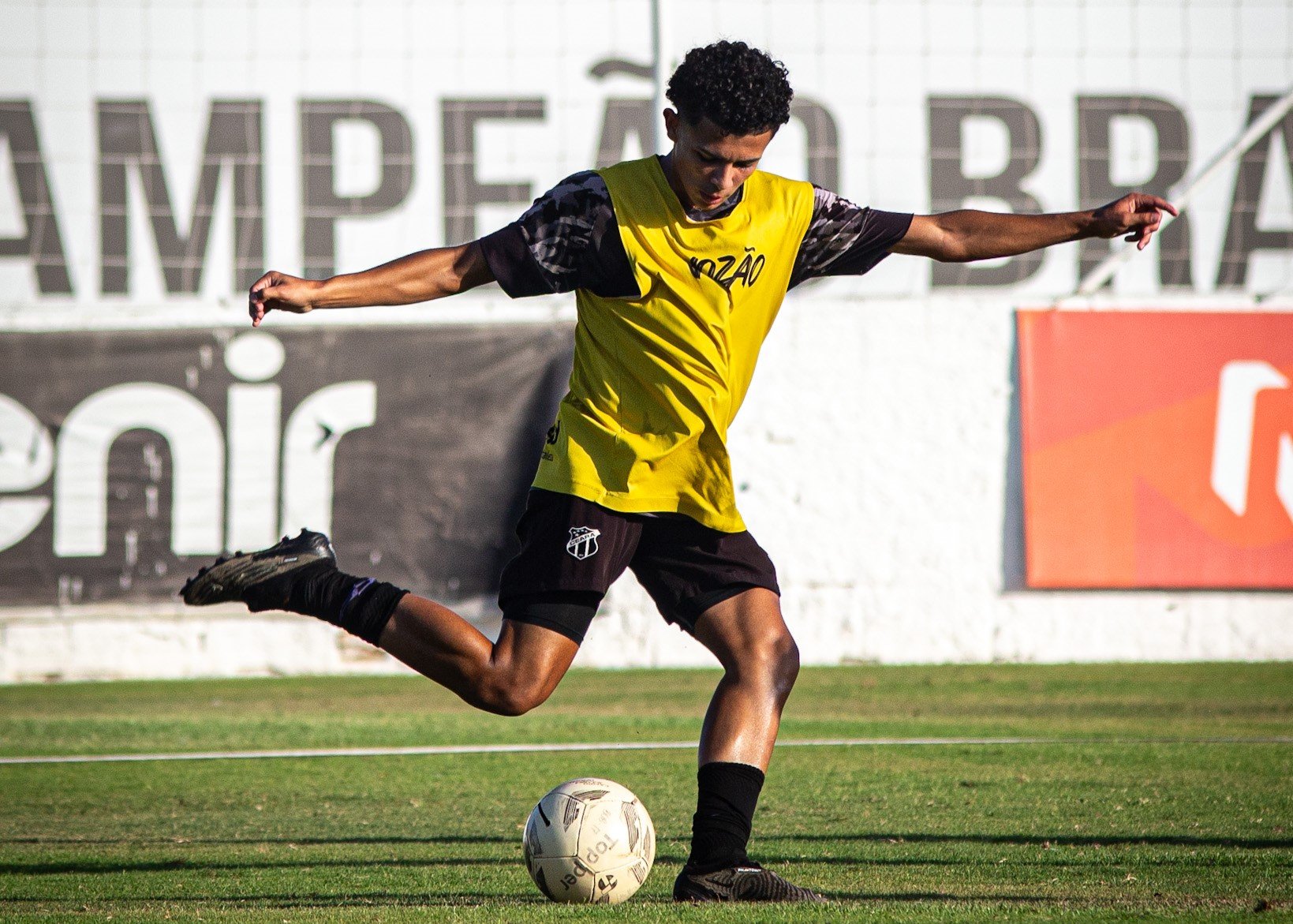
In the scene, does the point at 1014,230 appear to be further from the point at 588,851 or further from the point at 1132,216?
the point at 588,851

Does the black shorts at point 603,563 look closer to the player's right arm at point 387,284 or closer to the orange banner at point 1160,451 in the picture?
the player's right arm at point 387,284

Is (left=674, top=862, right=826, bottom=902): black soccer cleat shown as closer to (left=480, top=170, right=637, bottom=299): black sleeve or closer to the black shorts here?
the black shorts

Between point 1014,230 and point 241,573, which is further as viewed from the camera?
point 1014,230

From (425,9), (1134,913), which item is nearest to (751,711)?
(1134,913)

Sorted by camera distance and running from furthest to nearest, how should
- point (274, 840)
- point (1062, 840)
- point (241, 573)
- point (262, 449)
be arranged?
point (262, 449), point (274, 840), point (1062, 840), point (241, 573)

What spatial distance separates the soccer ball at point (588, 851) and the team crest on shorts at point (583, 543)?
2.17ft

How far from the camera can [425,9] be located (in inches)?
588

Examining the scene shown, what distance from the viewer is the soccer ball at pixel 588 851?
443 cm

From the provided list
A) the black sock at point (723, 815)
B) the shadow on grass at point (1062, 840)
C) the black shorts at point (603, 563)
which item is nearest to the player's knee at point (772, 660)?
the black shorts at point (603, 563)

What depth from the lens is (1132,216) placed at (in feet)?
16.0

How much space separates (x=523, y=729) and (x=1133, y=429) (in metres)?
6.70

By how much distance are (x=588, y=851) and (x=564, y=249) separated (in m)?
1.60

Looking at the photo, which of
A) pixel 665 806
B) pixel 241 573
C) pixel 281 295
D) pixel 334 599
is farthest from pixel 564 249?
pixel 665 806

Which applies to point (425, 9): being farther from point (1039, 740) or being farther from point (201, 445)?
point (1039, 740)
